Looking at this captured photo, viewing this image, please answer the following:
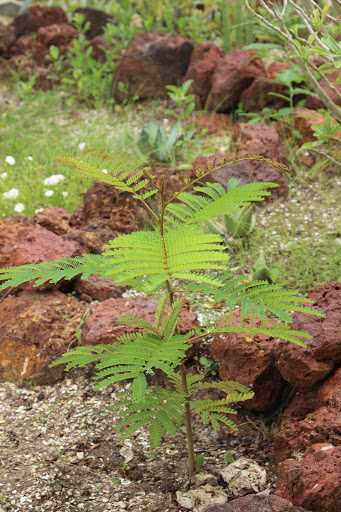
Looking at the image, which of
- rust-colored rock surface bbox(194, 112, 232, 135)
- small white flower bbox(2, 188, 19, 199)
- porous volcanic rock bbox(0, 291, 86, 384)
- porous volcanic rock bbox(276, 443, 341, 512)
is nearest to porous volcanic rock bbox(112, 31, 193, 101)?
rust-colored rock surface bbox(194, 112, 232, 135)

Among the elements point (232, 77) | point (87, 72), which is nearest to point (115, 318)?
point (232, 77)

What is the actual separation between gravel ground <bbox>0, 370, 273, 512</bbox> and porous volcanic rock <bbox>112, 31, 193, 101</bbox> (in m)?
3.96

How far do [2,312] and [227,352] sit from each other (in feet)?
4.53

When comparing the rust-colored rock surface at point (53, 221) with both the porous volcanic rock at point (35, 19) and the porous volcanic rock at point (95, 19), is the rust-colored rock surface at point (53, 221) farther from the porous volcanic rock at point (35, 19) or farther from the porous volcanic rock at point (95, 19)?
the porous volcanic rock at point (35, 19)

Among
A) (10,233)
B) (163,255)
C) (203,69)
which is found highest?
(163,255)

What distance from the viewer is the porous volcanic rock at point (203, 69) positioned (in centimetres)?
556

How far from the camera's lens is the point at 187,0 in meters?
6.86

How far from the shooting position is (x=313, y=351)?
2.28 metres

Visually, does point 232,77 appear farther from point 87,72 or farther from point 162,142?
point 87,72

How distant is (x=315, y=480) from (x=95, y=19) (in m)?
6.73

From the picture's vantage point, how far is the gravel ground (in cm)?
227

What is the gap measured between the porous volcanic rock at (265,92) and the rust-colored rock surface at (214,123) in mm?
220

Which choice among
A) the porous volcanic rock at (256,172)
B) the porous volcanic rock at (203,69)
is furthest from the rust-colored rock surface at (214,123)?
the porous volcanic rock at (256,172)

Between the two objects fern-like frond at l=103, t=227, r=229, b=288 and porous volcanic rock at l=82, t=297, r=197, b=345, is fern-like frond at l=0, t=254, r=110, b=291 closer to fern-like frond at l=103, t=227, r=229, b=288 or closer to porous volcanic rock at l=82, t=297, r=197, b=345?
fern-like frond at l=103, t=227, r=229, b=288
